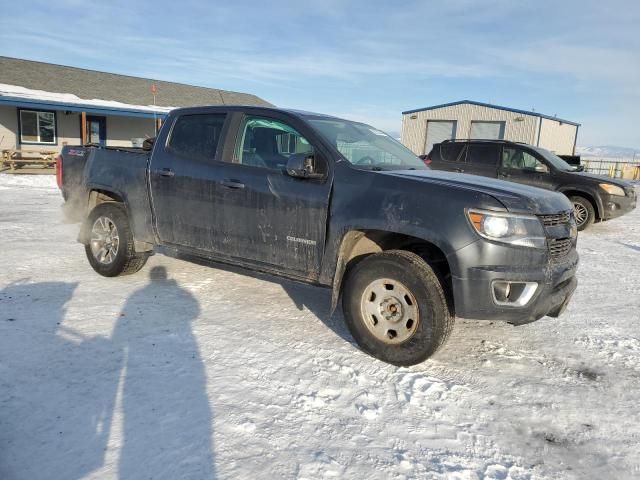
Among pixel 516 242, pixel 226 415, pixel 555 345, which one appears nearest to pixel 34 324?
pixel 226 415

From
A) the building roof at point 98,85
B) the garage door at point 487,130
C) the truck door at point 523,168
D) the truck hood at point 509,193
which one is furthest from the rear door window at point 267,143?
the garage door at point 487,130

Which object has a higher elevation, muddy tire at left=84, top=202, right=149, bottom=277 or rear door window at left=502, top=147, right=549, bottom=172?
rear door window at left=502, top=147, right=549, bottom=172

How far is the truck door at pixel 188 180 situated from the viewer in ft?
14.6

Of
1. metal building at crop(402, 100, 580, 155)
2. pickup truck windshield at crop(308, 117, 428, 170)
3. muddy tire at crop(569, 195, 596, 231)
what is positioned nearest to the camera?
pickup truck windshield at crop(308, 117, 428, 170)

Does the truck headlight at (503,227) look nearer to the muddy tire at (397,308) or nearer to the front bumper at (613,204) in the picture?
the muddy tire at (397,308)

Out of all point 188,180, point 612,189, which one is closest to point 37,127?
point 188,180

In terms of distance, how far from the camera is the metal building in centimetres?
2655

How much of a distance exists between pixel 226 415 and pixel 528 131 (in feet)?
89.7

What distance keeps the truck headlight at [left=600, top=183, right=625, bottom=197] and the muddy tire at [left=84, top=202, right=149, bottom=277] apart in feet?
28.9

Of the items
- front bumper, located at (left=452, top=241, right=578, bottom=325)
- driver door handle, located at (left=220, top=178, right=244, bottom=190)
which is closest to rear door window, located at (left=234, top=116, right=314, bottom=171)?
driver door handle, located at (left=220, top=178, right=244, bottom=190)

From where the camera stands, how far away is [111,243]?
529 centimetres

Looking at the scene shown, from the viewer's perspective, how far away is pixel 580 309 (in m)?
5.02

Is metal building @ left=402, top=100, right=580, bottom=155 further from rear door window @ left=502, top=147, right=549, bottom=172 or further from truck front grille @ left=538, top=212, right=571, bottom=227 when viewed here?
truck front grille @ left=538, top=212, right=571, bottom=227

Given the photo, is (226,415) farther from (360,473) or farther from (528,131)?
(528,131)
